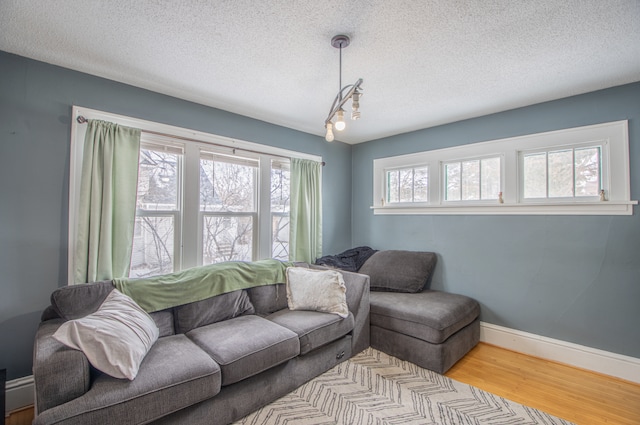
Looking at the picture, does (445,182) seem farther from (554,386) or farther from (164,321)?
(164,321)

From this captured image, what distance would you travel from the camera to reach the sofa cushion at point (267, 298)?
2707 mm

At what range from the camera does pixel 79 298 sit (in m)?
1.98

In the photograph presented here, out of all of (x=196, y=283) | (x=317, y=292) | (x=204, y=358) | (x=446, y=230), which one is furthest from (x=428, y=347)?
(x=196, y=283)

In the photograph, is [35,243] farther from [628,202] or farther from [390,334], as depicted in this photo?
[628,202]

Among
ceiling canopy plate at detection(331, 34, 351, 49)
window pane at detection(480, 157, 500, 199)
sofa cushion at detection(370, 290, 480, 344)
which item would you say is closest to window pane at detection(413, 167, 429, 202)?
window pane at detection(480, 157, 500, 199)

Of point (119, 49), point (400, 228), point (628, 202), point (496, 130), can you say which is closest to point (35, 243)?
point (119, 49)

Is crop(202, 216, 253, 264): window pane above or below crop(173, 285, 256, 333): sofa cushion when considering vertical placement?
above

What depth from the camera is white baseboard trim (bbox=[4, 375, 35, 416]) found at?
6.49 feet

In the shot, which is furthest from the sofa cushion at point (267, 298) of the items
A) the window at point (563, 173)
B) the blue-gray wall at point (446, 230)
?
the window at point (563, 173)

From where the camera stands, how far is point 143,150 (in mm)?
2568

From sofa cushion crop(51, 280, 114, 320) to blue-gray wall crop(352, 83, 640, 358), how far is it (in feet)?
10.3

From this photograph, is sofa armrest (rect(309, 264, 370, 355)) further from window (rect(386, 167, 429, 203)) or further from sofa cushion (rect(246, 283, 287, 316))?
window (rect(386, 167, 429, 203))

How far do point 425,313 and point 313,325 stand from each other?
102 cm

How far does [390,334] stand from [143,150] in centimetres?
278
